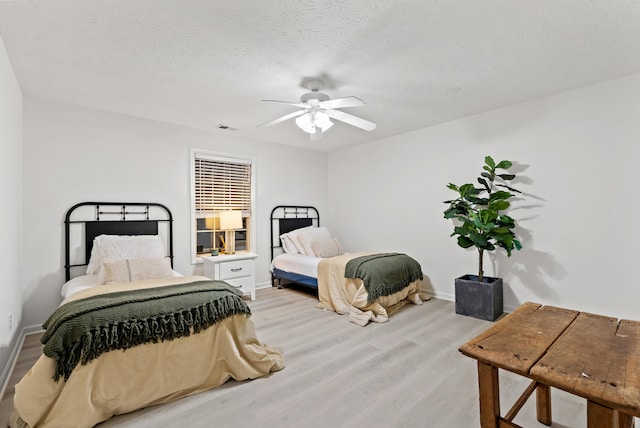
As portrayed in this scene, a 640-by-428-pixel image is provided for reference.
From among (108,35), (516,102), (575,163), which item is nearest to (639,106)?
(575,163)

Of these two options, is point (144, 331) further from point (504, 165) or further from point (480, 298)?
point (504, 165)

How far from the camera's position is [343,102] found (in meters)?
2.64

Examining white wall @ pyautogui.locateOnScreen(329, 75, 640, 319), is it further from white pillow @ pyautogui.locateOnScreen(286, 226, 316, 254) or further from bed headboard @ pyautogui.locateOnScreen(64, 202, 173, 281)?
bed headboard @ pyautogui.locateOnScreen(64, 202, 173, 281)

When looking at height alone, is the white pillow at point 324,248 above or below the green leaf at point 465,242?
below

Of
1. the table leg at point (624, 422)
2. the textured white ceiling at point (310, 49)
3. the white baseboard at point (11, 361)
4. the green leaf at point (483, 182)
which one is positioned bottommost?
the white baseboard at point (11, 361)

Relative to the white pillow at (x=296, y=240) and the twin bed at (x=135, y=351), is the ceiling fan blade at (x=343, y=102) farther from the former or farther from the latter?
the white pillow at (x=296, y=240)

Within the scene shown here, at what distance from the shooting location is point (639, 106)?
289 centimetres

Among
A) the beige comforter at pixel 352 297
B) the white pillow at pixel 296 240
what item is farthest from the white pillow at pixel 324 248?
the beige comforter at pixel 352 297

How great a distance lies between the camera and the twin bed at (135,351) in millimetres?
1735

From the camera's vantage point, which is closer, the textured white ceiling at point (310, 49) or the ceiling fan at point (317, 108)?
the textured white ceiling at point (310, 49)

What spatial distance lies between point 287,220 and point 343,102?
3060mm

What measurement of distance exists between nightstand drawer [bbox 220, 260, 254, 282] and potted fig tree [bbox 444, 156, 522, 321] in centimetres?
273

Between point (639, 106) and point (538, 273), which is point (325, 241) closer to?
point (538, 273)

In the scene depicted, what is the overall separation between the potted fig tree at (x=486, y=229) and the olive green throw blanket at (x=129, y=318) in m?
2.61
